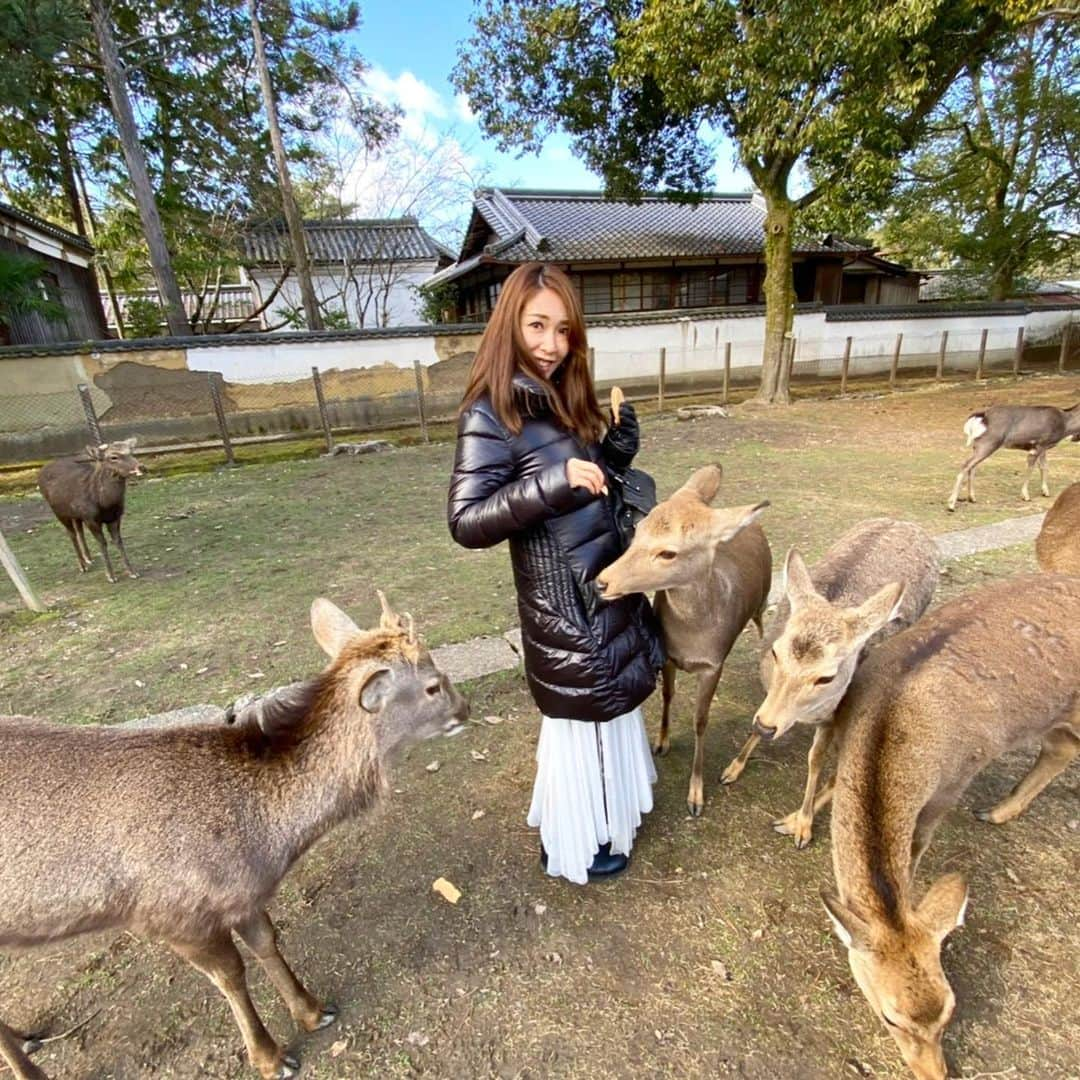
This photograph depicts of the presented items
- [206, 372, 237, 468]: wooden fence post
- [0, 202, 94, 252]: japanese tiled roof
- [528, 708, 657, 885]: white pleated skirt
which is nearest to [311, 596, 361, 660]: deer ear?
[528, 708, 657, 885]: white pleated skirt

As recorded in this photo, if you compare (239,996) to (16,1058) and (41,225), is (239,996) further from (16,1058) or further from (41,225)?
(41,225)

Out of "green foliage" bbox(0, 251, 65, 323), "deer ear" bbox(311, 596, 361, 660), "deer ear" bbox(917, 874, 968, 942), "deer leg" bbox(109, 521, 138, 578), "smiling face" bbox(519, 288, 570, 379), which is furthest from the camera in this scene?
"green foliage" bbox(0, 251, 65, 323)

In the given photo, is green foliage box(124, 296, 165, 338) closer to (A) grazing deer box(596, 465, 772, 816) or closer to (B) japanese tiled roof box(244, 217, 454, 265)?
(B) japanese tiled roof box(244, 217, 454, 265)

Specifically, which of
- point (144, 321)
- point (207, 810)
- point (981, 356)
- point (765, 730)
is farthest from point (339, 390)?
point (981, 356)

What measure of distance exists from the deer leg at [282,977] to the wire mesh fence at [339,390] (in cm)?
883

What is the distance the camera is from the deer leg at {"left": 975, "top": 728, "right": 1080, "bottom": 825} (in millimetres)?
2605

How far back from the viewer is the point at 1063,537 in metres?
3.46

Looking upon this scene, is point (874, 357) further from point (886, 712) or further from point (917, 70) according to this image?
point (886, 712)

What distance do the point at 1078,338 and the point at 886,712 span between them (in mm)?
25502

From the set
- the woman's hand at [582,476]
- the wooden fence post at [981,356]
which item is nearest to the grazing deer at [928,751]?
the woman's hand at [582,476]

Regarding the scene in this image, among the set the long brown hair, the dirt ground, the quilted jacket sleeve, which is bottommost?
the dirt ground

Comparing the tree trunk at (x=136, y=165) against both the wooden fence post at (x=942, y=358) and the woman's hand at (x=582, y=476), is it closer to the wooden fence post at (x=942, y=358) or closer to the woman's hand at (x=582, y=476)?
the woman's hand at (x=582, y=476)

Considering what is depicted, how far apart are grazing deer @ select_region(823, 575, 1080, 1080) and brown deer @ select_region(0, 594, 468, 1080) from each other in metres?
1.44

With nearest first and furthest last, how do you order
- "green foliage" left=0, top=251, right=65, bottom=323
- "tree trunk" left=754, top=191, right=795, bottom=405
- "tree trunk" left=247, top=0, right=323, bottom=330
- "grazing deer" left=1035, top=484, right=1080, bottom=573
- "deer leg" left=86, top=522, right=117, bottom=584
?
1. "grazing deer" left=1035, top=484, right=1080, bottom=573
2. "deer leg" left=86, top=522, right=117, bottom=584
3. "green foliage" left=0, top=251, right=65, bottom=323
4. "tree trunk" left=754, top=191, right=795, bottom=405
5. "tree trunk" left=247, top=0, right=323, bottom=330
